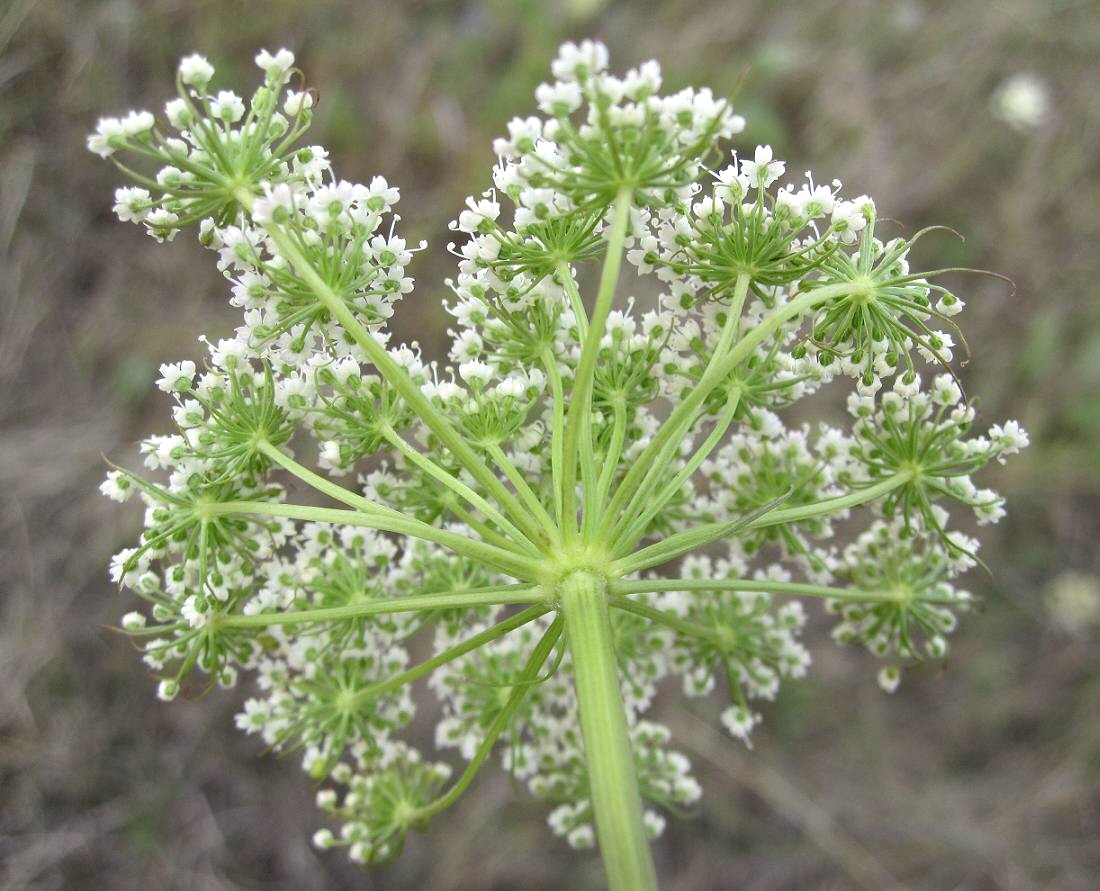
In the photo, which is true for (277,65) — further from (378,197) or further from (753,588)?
(753,588)

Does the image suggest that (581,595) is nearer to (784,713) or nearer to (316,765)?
(316,765)

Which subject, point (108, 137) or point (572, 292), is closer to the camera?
point (108, 137)

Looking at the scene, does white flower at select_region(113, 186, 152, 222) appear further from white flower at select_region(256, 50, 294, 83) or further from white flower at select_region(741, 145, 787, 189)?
white flower at select_region(741, 145, 787, 189)

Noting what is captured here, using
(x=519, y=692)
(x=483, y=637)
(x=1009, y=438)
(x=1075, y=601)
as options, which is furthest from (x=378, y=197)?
(x=1075, y=601)

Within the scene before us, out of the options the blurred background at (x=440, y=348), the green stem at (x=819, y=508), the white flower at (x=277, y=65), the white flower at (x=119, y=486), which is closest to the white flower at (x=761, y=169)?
the green stem at (x=819, y=508)

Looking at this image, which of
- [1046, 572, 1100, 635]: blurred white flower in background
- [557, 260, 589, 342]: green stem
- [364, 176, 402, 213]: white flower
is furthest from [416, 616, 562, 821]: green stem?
[1046, 572, 1100, 635]: blurred white flower in background

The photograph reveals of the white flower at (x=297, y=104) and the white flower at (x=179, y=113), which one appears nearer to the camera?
the white flower at (x=179, y=113)

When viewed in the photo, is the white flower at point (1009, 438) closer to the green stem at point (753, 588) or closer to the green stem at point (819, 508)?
the green stem at point (819, 508)
